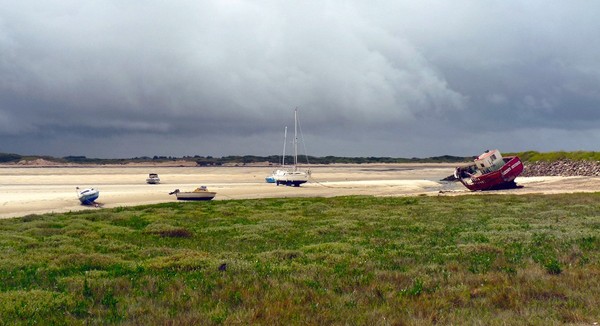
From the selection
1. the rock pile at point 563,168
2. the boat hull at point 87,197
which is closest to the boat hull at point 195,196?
the boat hull at point 87,197

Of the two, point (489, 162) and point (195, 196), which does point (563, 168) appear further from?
point (195, 196)

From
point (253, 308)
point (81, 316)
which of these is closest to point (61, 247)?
point (81, 316)

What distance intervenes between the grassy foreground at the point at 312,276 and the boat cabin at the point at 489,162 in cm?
4567

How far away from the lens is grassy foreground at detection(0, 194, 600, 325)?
31.8 ft

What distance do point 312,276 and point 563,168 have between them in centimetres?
10645

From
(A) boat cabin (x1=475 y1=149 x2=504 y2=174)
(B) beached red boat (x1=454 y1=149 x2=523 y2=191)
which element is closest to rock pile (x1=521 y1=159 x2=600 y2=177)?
(B) beached red boat (x1=454 y1=149 x2=523 y2=191)

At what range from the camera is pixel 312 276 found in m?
13.2

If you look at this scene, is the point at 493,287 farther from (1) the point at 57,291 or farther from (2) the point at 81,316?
(1) the point at 57,291

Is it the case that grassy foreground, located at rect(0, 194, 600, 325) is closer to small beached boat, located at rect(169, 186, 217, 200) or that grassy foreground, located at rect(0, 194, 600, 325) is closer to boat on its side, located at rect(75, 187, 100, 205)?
boat on its side, located at rect(75, 187, 100, 205)

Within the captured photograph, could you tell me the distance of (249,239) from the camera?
22.2m

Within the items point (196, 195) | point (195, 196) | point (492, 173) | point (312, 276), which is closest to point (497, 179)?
point (492, 173)

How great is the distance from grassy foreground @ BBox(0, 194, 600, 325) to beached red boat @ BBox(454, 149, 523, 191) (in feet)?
145

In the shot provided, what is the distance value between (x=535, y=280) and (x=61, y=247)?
1624cm

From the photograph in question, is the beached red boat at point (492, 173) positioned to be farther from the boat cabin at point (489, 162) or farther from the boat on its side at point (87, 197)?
the boat on its side at point (87, 197)
